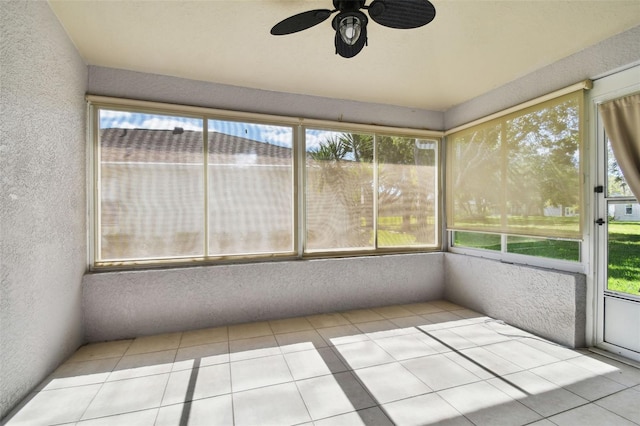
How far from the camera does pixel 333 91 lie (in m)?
3.59

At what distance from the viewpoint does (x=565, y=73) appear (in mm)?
2803

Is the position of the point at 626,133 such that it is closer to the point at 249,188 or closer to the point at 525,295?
the point at 525,295

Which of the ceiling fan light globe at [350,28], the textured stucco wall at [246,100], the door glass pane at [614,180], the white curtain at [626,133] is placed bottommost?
the door glass pane at [614,180]

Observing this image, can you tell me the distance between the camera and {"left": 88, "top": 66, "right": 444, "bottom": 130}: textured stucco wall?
299 cm

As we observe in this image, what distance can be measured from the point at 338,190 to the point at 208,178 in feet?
5.15

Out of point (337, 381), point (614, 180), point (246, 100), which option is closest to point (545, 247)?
point (614, 180)

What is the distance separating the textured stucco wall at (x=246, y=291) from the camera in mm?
2922

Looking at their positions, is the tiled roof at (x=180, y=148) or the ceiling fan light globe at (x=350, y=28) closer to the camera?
the ceiling fan light globe at (x=350, y=28)

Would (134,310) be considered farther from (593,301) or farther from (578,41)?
(578,41)

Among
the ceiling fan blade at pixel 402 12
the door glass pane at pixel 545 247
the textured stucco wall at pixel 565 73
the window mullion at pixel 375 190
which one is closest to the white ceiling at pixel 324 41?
the textured stucco wall at pixel 565 73

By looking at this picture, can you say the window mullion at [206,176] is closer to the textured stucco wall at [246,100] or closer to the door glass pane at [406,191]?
the textured stucco wall at [246,100]

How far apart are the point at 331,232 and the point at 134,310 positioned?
230cm

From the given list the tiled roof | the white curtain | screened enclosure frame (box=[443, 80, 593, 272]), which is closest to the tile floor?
screened enclosure frame (box=[443, 80, 593, 272])

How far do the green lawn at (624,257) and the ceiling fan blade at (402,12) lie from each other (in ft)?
7.93
